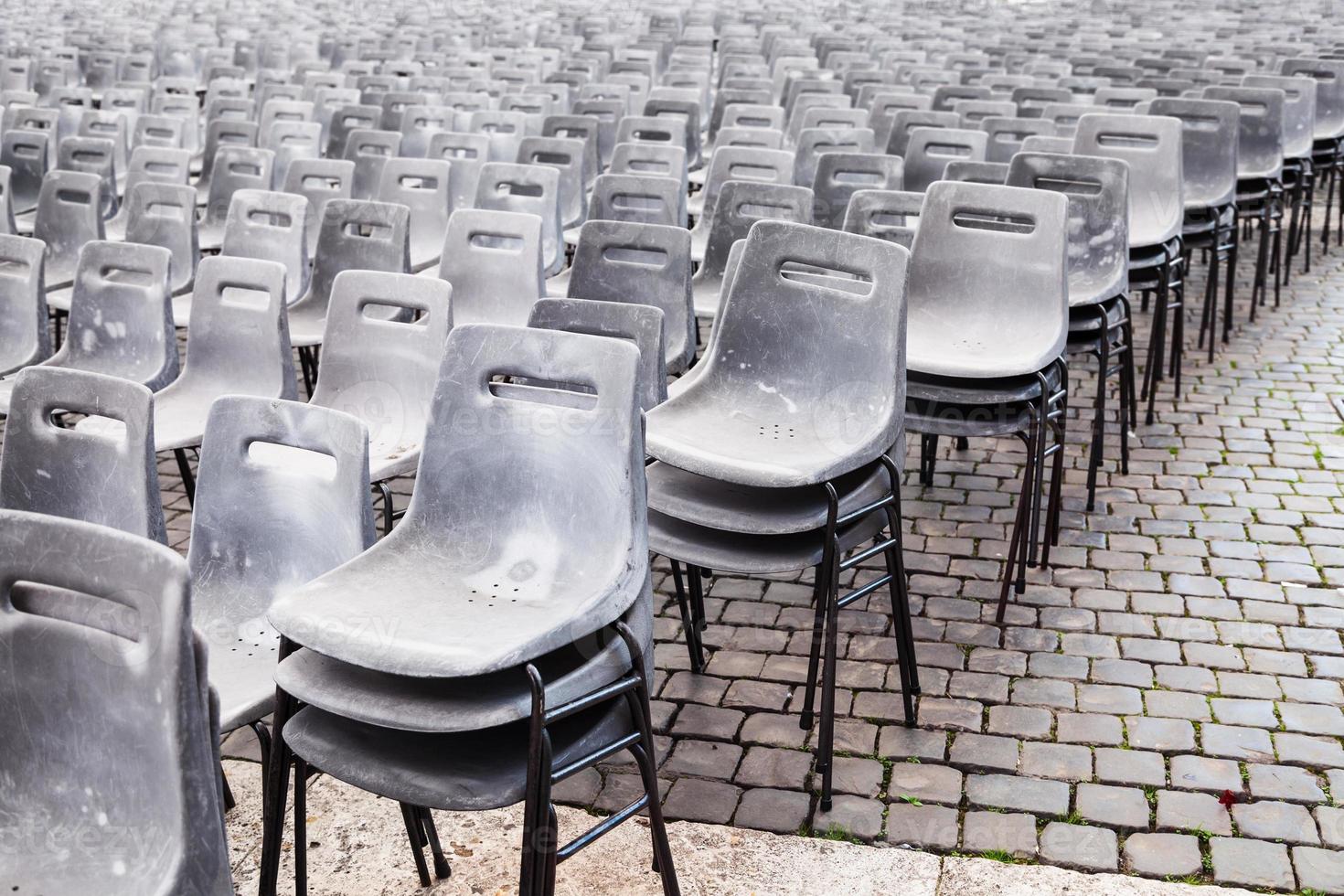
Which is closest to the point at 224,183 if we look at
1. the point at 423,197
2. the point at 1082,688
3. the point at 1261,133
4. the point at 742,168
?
the point at 423,197

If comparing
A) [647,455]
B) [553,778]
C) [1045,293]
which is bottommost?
[553,778]

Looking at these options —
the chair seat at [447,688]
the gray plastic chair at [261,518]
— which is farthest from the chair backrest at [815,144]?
the chair seat at [447,688]

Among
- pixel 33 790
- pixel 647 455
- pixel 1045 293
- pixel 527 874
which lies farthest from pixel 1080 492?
pixel 33 790

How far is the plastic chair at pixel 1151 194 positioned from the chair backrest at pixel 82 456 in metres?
4.04

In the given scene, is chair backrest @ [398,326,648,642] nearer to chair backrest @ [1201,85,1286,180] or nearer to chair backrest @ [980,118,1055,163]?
chair backrest @ [980,118,1055,163]

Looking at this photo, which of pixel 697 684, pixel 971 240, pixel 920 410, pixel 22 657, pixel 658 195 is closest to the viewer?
pixel 22 657

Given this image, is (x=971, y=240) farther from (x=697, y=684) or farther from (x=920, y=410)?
(x=697, y=684)

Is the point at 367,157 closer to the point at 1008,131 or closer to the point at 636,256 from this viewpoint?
the point at 636,256

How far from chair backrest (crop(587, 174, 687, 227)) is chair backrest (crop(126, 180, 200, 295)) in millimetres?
1864

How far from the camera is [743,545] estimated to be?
3.32m

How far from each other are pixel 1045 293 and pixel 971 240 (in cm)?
34

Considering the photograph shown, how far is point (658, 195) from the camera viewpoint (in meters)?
5.67

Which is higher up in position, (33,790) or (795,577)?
(33,790)

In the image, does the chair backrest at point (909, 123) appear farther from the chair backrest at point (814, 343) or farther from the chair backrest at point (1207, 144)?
the chair backrest at point (814, 343)
